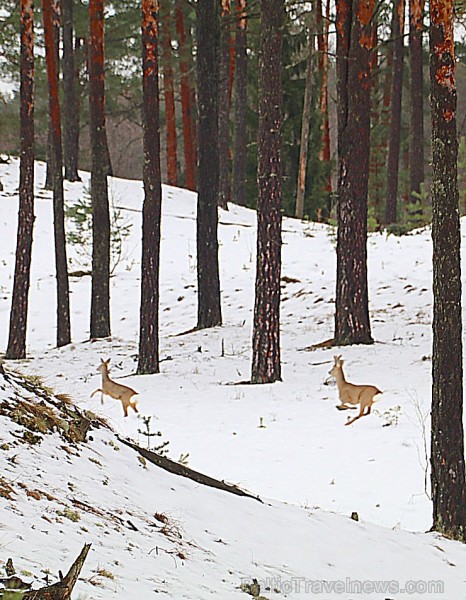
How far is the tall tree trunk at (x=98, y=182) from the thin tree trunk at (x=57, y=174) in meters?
0.74

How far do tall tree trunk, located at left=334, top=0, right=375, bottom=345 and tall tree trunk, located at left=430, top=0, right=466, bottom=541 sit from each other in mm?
7204

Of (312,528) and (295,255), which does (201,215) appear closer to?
(295,255)

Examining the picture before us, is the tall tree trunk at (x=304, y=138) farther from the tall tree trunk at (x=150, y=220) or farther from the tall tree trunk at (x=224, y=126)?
the tall tree trunk at (x=150, y=220)

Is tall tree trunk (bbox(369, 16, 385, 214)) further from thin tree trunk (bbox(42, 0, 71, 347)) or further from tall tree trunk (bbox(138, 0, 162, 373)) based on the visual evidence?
tall tree trunk (bbox(138, 0, 162, 373))

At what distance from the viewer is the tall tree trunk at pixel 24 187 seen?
14.2 meters

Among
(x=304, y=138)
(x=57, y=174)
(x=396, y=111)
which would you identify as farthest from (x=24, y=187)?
(x=396, y=111)

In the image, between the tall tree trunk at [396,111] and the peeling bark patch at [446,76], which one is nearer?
the peeling bark patch at [446,76]

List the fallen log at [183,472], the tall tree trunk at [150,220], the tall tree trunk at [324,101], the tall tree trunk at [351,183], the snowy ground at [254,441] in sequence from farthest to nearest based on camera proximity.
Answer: the tall tree trunk at [324,101] → the tall tree trunk at [351,183] → the tall tree trunk at [150,220] → the fallen log at [183,472] → the snowy ground at [254,441]

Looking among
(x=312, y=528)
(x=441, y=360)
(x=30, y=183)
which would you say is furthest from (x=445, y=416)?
(x=30, y=183)

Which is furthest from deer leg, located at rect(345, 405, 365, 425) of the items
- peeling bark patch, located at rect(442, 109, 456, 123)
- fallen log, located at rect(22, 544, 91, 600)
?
Answer: fallen log, located at rect(22, 544, 91, 600)

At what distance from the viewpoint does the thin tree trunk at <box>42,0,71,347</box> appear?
640 inches

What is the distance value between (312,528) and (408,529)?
5.03 feet

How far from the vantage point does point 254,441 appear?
890 centimetres

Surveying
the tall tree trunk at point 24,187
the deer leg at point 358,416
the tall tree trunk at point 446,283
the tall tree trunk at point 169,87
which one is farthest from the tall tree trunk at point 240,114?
the tall tree trunk at point 446,283
